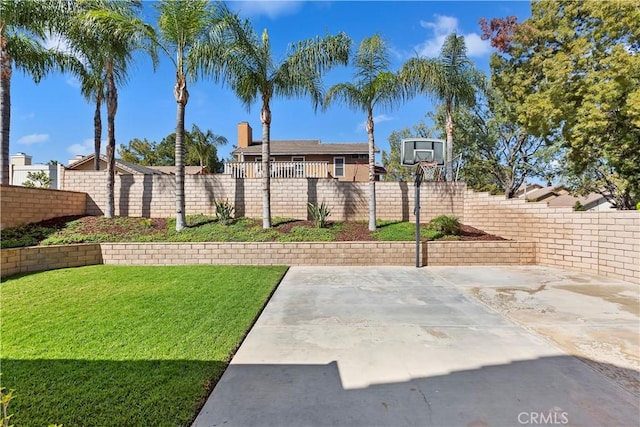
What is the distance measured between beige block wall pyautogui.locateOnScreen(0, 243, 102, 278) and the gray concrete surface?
6.20 metres

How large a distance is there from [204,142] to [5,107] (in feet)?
49.9

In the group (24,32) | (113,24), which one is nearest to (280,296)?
(113,24)

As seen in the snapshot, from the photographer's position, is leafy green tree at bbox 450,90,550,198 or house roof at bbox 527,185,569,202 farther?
house roof at bbox 527,185,569,202

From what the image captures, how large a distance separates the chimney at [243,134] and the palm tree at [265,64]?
1288 cm

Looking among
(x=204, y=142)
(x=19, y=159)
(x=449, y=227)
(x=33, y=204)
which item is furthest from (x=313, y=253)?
(x=19, y=159)

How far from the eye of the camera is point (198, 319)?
402cm

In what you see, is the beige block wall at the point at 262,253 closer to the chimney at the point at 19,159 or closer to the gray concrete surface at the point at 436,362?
the gray concrete surface at the point at 436,362

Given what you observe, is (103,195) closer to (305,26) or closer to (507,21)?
(305,26)

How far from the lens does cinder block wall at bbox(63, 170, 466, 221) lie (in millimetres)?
11258

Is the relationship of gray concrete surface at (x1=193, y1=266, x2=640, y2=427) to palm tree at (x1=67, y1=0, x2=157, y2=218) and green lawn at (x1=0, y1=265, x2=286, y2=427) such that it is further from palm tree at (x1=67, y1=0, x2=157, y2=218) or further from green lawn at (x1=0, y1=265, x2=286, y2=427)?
palm tree at (x1=67, y1=0, x2=157, y2=218)

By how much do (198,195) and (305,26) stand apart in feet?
23.9

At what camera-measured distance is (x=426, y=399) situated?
2400mm

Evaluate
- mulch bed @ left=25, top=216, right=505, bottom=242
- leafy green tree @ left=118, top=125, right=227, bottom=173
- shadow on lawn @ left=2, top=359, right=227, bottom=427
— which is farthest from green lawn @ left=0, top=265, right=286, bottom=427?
leafy green tree @ left=118, top=125, right=227, bottom=173

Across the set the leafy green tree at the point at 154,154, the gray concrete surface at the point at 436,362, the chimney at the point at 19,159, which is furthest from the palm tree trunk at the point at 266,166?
the chimney at the point at 19,159
